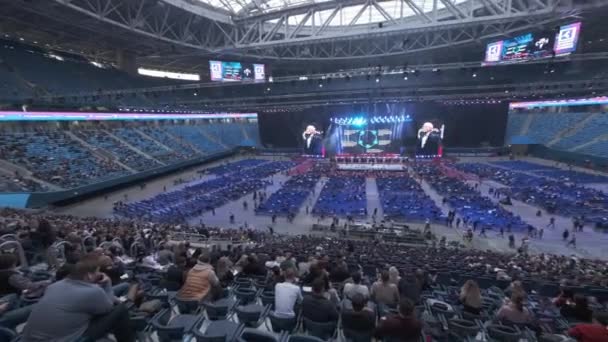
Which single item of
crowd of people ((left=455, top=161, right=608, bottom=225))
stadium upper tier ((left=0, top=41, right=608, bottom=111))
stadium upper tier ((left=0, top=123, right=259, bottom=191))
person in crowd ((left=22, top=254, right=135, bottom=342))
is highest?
stadium upper tier ((left=0, top=41, right=608, bottom=111))

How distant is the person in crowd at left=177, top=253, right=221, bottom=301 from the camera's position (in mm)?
4418

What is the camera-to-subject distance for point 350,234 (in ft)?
62.5

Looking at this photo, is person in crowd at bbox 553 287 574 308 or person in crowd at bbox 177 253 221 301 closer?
person in crowd at bbox 177 253 221 301

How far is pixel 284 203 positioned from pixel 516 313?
69.2ft

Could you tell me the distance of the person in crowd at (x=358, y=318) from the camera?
11.6 feet

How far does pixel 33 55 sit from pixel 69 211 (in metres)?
26.0

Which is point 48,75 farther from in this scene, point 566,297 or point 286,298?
point 566,297

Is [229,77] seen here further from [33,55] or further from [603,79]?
[603,79]

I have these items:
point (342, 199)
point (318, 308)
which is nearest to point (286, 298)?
point (318, 308)

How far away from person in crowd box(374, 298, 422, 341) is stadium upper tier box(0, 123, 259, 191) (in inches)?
1123

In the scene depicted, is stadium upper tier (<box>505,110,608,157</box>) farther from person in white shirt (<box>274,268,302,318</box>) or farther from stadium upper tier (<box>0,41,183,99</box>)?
stadium upper tier (<box>0,41,183,99</box>)

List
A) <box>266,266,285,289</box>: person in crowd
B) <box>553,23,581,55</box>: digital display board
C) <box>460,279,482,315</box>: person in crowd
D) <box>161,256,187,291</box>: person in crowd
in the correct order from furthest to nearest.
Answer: <box>553,23,581,55</box>: digital display board
<box>266,266,285,289</box>: person in crowd
<box>161,256,187,291</box>: person in crowd
<box>460,279,482,315</box>: person in crowd

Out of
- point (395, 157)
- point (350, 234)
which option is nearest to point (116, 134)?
point (350, 234)

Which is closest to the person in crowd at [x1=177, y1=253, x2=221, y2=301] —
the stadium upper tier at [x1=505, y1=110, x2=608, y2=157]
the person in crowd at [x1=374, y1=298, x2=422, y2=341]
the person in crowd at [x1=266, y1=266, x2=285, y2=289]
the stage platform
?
the person in crowd at [x1=266, y1=266, x2=285, y2=289]
